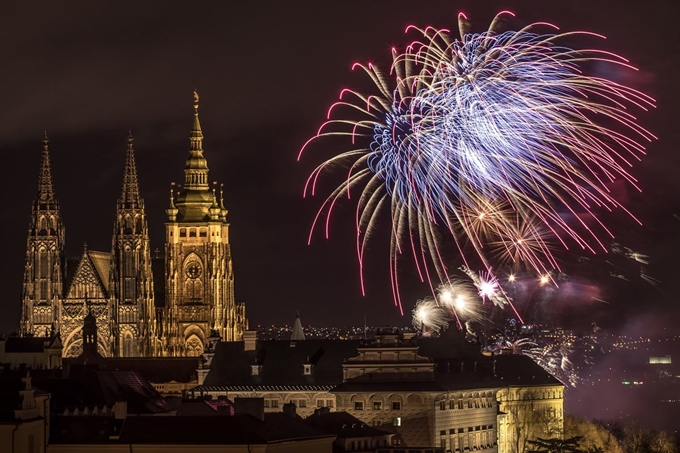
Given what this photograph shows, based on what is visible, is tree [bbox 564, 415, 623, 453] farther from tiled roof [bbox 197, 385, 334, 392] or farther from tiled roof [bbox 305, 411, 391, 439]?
tiled roof [bbox 305, 411, 391, 439]

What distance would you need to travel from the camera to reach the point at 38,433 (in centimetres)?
9238

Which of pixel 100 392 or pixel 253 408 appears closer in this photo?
pixel 253 408

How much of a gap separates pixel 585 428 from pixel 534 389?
13.6 feet

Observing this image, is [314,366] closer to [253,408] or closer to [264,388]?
[264,388]

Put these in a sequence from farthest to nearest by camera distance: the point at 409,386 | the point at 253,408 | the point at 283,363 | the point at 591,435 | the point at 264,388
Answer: the point at 591,435 → the point at 283,363 → the point at 264,388 → the point at 409,386 → the point at 253,408

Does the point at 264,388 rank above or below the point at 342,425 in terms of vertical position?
above

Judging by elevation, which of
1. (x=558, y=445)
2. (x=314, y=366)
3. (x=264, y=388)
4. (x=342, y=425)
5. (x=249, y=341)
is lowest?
(x=558, y=445)

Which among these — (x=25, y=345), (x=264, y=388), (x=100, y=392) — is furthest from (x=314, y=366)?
(x=25, y=345)

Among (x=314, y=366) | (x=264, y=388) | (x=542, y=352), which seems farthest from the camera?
(x=542, y=352)

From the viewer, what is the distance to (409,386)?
127 metres

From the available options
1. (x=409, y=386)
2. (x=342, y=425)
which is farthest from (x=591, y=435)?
(x=342, y=425)

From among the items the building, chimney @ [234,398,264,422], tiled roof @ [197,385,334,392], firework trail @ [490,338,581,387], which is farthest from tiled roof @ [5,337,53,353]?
chimney @ [234,398,264,422]

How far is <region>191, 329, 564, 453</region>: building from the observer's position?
127 meters

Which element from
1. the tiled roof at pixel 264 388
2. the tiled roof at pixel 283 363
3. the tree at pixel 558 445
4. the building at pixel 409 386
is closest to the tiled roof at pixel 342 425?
the building at pixel 409 386
